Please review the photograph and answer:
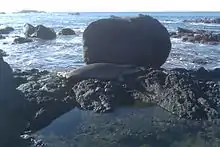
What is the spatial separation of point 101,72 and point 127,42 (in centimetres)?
340

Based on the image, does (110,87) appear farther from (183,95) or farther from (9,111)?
(9,111)

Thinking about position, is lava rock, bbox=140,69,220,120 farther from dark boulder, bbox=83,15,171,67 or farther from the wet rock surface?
dark boulder, bbox=83,15,171,67

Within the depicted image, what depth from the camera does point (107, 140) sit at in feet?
32.9

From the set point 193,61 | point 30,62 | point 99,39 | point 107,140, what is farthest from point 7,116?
point 193,61

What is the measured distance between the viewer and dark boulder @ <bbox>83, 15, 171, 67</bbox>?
59.5 feet

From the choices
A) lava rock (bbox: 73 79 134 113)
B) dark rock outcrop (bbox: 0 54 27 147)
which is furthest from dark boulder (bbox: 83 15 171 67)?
dark rock outcrop (bbox: 0 54 27 147)

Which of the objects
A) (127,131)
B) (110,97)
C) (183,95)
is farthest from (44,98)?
(183,95)

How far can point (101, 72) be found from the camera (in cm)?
1542

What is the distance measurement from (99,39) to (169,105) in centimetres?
695

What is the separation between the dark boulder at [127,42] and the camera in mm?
18125

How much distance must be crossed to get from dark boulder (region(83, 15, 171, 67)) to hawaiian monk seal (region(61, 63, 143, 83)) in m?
2.26

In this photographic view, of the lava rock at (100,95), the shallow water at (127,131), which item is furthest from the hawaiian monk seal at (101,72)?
the shallow water at (127,131)

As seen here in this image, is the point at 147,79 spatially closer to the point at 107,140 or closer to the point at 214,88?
the point at 214,88

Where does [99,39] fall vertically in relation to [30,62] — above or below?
above
